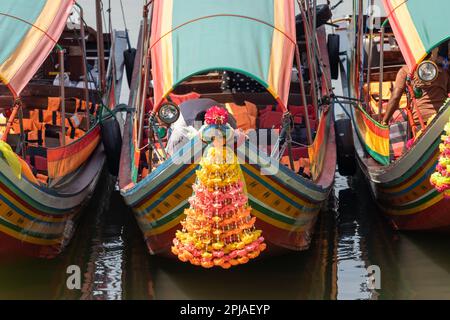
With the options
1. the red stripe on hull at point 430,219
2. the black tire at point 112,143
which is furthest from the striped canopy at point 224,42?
the black tire at point 112,143

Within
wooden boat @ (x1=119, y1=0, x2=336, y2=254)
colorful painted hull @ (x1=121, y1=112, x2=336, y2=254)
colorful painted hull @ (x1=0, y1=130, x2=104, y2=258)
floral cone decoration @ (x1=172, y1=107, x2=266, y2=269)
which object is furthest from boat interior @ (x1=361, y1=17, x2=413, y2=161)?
colorful painted hull @ (x1=0, y1=130, x2=104, y2=258)

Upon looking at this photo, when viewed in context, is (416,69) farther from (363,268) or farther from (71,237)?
(71,237)

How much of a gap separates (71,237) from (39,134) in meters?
1.10

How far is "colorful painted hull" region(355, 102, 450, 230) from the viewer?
7.52 meters

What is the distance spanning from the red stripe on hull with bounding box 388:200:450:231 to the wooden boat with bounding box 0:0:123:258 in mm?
2648

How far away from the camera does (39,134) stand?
29.3ft

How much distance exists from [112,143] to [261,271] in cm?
235

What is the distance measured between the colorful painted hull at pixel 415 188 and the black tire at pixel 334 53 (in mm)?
2561

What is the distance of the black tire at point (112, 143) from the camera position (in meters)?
→ 9.21

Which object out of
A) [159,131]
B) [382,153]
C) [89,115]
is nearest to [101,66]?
[89,115]

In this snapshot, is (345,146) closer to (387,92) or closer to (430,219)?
(387,92)

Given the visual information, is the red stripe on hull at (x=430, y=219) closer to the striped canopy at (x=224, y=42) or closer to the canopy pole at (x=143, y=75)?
the striped canopy at (x=224, y=42)

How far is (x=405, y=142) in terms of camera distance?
867cm

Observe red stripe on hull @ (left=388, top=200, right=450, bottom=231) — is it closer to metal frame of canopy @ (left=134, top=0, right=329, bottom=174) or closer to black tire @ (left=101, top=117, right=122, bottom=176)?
metal frame of canopy @ (left=134, top=0, right=329, bottom=174)
